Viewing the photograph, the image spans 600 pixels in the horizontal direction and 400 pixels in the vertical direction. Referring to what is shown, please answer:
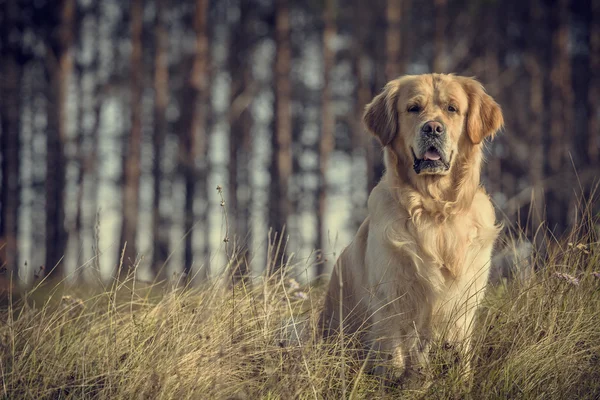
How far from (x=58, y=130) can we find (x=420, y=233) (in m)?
10.0

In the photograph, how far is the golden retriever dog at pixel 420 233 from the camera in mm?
2902

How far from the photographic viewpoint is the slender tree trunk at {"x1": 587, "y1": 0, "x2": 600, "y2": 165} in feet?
45.2

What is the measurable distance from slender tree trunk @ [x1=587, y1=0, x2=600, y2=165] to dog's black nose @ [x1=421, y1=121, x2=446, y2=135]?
11.8m

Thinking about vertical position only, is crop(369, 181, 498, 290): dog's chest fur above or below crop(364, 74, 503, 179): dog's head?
below

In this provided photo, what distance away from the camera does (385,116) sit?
138 inches

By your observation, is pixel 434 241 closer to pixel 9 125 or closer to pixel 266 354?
pixel 266 354

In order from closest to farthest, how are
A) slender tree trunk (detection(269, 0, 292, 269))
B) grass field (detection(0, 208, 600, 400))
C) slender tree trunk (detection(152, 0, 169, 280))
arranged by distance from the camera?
grass field (detection(0, 208, 600, 400)), slender tree trunk (detection(269, 0, 292, 269)), slender tree trunk (detection(152, 0, 169, 280))

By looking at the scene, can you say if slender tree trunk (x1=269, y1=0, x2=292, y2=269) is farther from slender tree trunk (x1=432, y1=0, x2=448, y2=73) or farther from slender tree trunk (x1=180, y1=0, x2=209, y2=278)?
slender tree trunk (x1=432, y1=0, x2=448, y2=73)

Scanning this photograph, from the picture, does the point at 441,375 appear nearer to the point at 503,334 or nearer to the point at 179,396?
the point at 503,334

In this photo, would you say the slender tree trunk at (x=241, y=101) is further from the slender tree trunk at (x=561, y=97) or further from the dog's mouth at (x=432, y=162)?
the dog's mouth at (x=432, y=162)

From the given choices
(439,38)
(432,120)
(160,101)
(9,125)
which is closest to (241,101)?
(160,101)

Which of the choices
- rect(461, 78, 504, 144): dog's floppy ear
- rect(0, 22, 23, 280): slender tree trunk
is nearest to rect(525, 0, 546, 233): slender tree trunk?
rect(0, 22, 23, 280): slender tree trunk

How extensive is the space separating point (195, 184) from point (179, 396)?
9.00 metres

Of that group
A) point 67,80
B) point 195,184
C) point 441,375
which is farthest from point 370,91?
point 441,375
